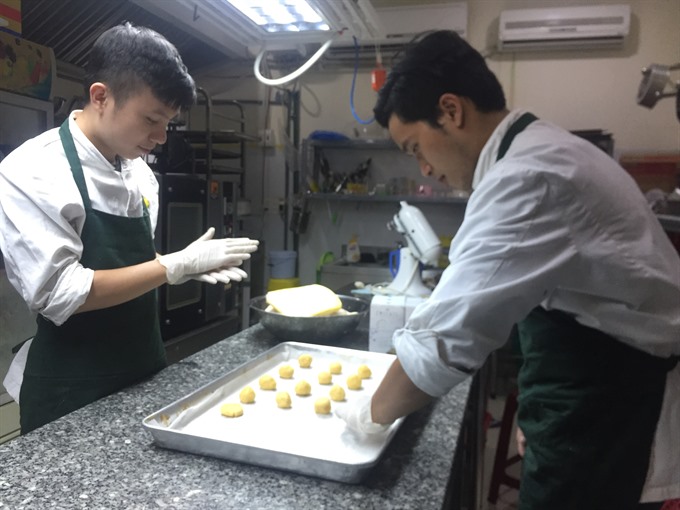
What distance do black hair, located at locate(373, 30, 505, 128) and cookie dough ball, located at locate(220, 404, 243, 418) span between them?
70 centimetres

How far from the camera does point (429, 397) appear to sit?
97cm

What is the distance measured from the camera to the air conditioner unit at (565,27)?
3.77 metres

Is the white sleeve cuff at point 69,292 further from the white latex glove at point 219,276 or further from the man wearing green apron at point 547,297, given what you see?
the man wearing green apron at point 547,297

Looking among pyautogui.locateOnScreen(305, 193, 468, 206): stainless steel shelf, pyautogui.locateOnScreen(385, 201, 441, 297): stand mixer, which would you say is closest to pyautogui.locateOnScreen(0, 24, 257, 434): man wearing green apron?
pyautogui.locateOnScreen(385, 201, 441, 297): stand mixer

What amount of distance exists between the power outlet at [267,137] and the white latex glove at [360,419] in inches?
151

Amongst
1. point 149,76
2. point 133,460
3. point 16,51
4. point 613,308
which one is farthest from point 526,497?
point 16,51

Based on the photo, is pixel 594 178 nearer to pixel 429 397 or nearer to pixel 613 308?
pixel 613 308

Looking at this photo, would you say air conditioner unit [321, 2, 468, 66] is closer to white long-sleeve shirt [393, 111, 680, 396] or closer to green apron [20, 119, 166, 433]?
green apron [20, 119, 166, 433]

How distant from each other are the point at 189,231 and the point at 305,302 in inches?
63.3

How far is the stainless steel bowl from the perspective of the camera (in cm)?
160

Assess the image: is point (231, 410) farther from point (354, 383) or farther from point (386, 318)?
point (386, 318)

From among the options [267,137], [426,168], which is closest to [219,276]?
[426,168]

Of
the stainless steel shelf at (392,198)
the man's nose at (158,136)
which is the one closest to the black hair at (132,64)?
the man's nose at (158,136)

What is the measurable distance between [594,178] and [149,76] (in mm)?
1062
